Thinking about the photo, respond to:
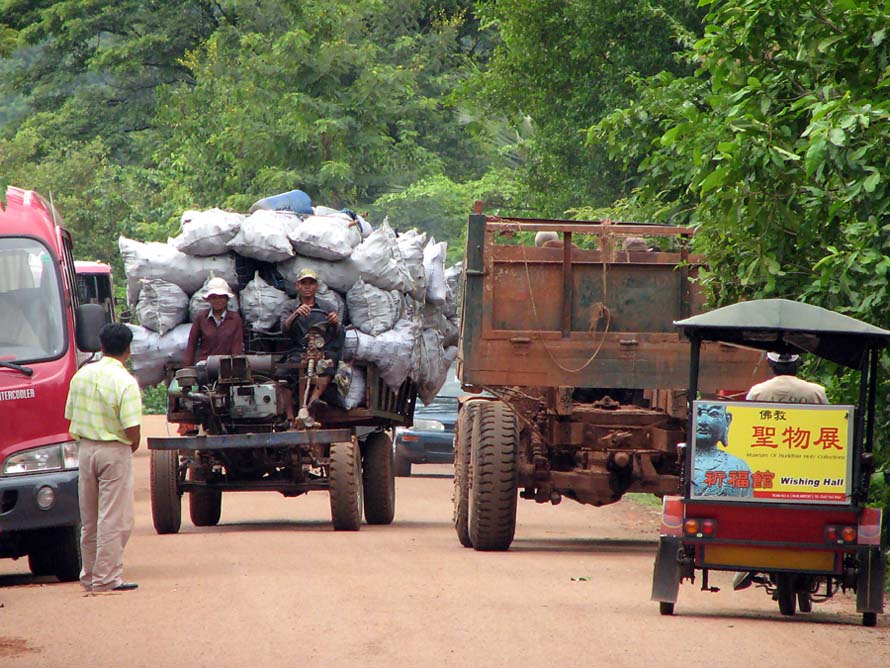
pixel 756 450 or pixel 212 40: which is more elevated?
pixel 212 40

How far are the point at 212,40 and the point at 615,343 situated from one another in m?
26.0

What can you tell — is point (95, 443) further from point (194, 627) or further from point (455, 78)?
point (455, 78)

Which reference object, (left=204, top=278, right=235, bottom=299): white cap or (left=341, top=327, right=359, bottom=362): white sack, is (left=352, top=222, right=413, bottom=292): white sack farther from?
(left=204, top=278, right=235, bottom=299): white cap

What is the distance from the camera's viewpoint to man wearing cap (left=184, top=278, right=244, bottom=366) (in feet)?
46.2

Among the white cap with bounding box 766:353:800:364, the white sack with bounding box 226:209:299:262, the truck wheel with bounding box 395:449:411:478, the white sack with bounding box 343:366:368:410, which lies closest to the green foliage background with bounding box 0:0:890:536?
the white cap with bounding box 766:353:800:364

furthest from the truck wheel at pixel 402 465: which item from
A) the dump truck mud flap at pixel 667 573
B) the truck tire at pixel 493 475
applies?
the dump truck mud flap at pixel 667 573

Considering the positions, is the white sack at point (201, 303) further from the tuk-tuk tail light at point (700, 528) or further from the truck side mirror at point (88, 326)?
the tuk-tuk tail light at point (700, 528)

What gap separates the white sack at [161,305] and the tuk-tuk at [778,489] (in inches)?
256

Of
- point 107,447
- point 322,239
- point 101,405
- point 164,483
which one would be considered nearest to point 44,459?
point 107,447

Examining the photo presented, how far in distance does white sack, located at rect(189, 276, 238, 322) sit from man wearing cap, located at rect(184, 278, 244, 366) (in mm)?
80

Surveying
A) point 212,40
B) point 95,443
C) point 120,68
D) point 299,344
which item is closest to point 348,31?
point 212,40

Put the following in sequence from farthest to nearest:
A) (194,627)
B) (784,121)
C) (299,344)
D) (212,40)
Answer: (212,40) → (299,344) → (784,121) → (194,627)

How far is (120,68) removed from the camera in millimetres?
40531

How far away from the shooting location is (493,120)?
89.7 feet
